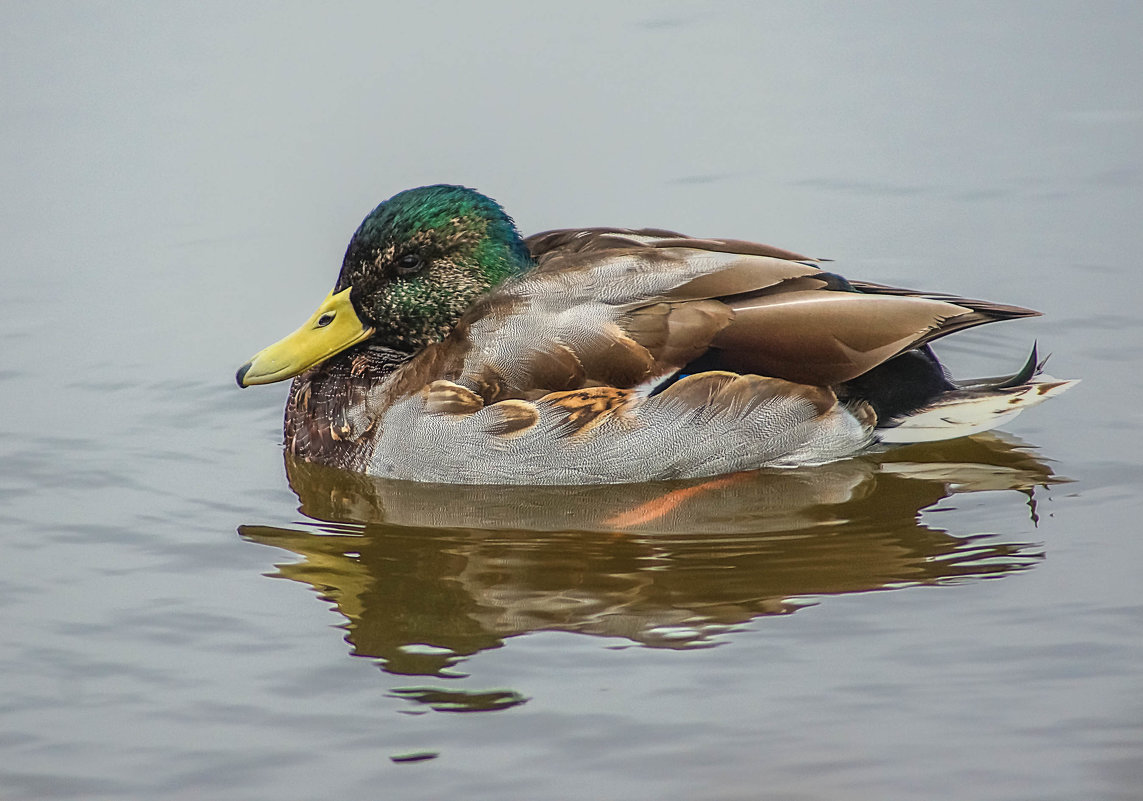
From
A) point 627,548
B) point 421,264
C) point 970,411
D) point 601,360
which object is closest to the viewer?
point 627,548

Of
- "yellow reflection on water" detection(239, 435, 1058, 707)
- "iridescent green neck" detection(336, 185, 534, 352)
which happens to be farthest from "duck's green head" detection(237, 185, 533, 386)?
"yellow reflection on water" detection(239, 435, 1058, 707)

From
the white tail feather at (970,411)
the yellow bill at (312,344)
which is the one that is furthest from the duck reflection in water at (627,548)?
the yellow bill at (312,344)

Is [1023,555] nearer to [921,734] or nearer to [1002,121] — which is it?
[921,734]

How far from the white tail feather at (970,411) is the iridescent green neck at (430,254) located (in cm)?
218

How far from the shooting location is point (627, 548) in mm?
7762

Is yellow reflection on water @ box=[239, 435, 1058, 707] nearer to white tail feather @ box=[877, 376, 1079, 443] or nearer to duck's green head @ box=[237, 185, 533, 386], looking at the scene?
white tail feather @ box=[877, 376, 1079, 443]

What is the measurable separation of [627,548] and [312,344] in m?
2.14

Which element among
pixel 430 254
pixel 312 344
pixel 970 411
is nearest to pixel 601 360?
pixel 430 254

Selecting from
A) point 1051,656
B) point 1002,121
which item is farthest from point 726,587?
point 1002,121

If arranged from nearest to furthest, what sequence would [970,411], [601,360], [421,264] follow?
[601,360] → [970,411] → [421,264]

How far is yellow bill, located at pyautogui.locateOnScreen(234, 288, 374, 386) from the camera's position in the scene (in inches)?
344

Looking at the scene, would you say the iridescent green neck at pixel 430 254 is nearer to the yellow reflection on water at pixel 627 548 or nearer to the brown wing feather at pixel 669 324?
the brown wing feather at pixel 669 324

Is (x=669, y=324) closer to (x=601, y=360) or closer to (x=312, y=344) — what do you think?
(x=601, y=360)

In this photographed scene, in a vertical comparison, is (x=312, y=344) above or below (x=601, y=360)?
above
